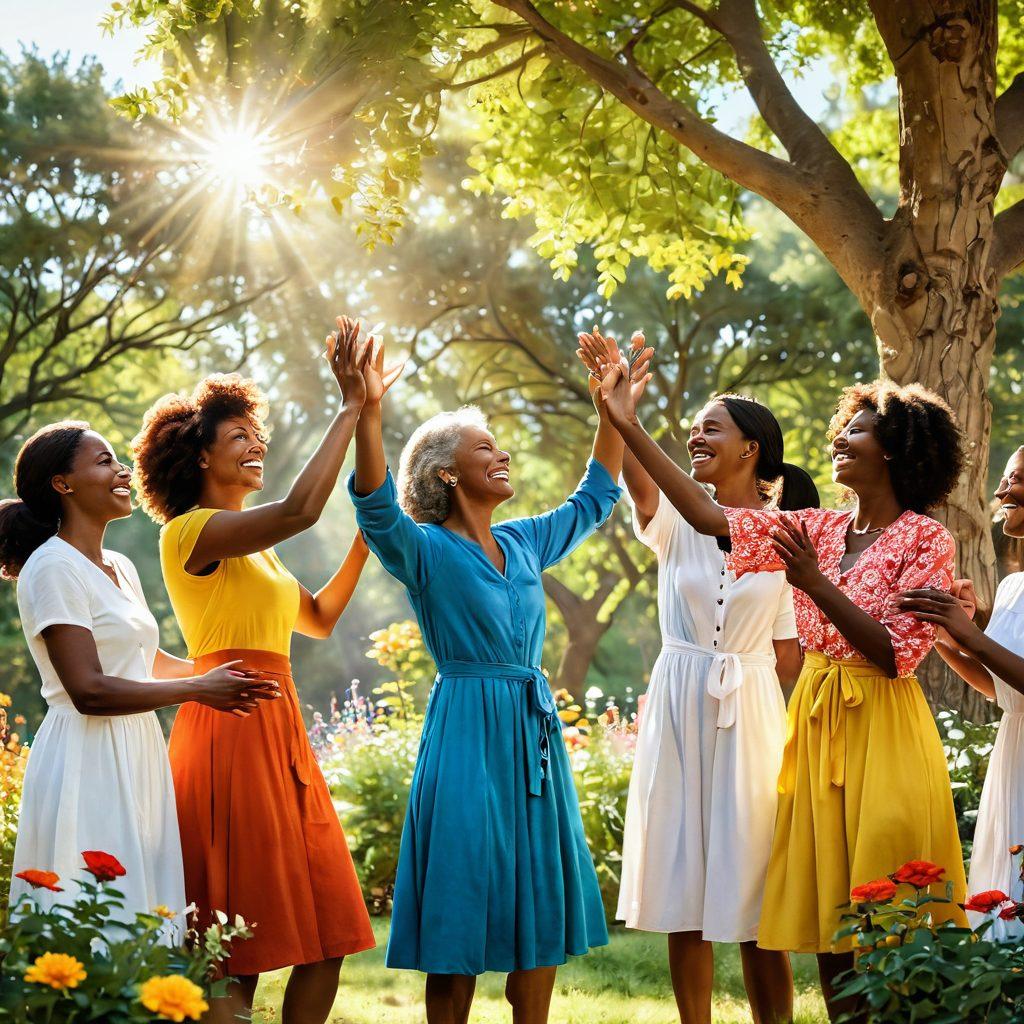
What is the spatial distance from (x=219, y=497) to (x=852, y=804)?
7.28ft

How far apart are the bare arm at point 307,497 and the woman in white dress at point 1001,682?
5.53 ft

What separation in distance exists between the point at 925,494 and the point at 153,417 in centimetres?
253

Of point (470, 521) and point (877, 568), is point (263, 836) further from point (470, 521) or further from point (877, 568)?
point (877, 568)

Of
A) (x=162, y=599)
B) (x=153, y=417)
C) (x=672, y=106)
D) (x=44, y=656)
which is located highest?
(x=162, y=599)

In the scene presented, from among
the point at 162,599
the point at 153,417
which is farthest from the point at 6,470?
the point at 153,417

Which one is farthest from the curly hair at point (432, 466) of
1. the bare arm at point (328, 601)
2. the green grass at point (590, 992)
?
the green grass at point (590, 992)

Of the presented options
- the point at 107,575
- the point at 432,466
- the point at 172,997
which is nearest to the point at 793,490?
the point at 432,466

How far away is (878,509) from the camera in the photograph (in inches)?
155

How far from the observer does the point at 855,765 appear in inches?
148

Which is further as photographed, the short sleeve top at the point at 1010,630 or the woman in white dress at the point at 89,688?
the short sleeve top at the point at 1010,630

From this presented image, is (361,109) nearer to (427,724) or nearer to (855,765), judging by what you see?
(427,724)

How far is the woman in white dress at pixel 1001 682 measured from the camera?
3.42 metres

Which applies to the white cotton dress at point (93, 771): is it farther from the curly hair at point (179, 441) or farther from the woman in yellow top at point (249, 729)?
the curly hair at point (179, 441)

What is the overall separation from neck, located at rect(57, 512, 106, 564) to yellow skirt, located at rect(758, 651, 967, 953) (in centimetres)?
226
